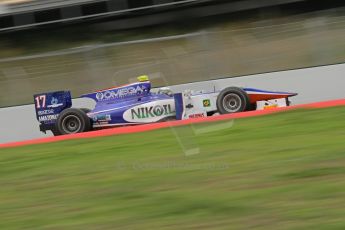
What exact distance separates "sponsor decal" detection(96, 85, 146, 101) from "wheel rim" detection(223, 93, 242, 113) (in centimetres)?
111

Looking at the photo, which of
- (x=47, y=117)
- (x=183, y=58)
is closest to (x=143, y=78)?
(x=183, y=58)

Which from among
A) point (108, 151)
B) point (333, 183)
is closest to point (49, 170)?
point (108, 151)

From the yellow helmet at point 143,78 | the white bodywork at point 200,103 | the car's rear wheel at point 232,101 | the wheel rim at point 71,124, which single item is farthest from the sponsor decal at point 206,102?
the wheel rim at point 71,124

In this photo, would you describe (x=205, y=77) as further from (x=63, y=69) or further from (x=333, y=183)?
(x=333, y=183)

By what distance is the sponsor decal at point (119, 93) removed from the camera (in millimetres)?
9000

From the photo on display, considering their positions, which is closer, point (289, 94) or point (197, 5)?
point (289, 94)

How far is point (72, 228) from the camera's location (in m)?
3.74

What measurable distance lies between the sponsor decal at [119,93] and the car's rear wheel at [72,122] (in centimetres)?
35

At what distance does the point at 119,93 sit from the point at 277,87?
2.51 metres

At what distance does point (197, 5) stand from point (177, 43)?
5237 mm

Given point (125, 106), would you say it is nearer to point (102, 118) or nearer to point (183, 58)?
point (102, 118)

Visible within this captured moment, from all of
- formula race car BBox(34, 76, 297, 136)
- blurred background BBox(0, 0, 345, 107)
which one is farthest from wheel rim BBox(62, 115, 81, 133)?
blurred background BBox(0, 0, 345, 107)

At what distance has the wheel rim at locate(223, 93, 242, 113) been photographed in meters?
8.84

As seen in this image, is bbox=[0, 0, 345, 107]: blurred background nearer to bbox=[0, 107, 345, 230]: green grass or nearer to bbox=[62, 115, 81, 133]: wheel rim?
bbox=[62, 115, 81, 133]: wheel rim
